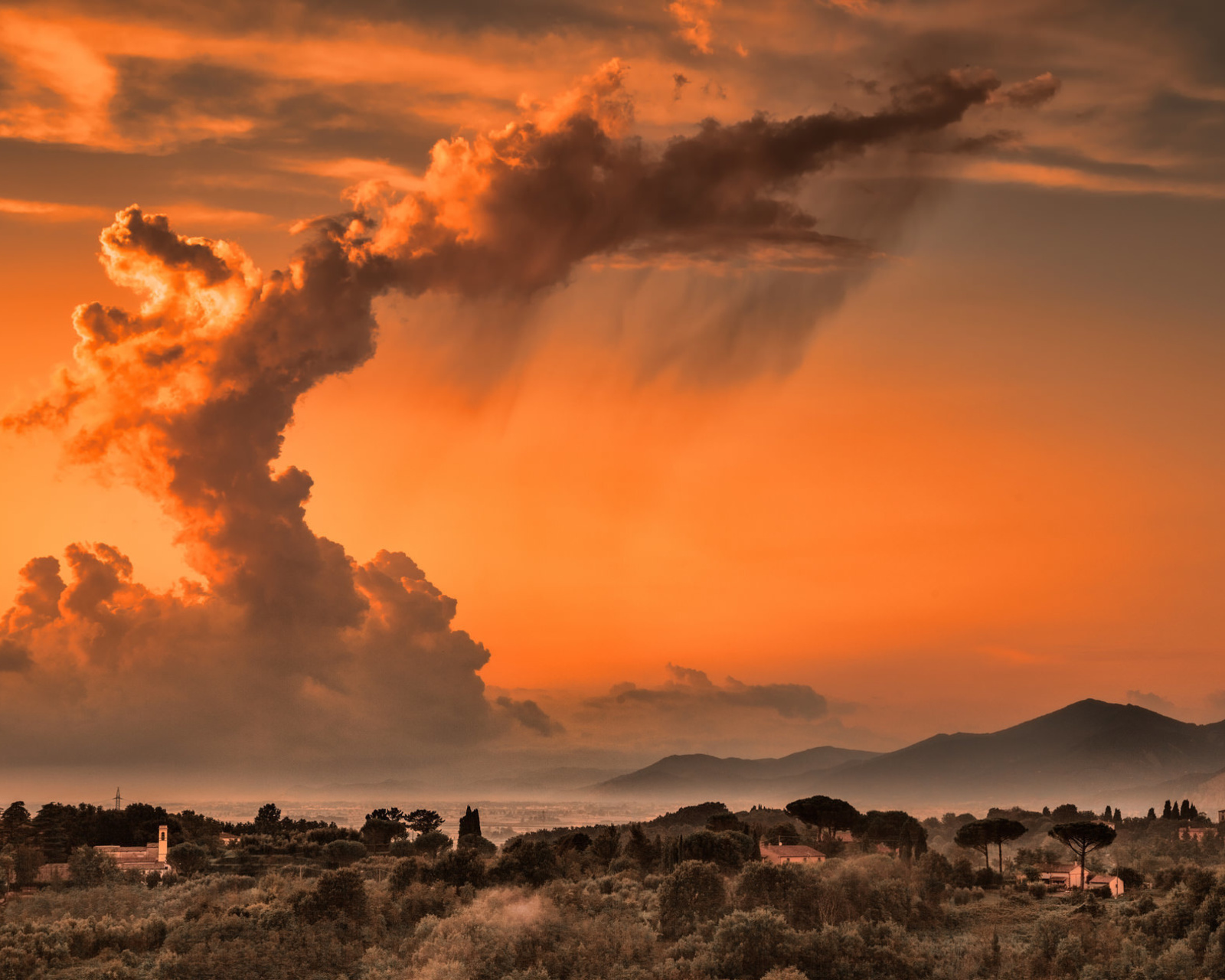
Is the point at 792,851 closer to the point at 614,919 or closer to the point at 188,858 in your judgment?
the point at 614,919

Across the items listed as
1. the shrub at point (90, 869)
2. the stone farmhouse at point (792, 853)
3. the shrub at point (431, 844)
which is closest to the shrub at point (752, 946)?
the stone farmhouse at point (792, 853)

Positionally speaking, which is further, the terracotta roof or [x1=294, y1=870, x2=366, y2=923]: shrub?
the terracotta roof

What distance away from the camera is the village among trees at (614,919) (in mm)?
49969

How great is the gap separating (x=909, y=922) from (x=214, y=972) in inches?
1332

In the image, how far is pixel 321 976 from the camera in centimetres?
5275

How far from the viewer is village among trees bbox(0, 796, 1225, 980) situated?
1967 inches

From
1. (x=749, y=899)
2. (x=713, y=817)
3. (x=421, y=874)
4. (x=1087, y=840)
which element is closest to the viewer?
(x=749, y=899)

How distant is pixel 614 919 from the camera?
200 ft

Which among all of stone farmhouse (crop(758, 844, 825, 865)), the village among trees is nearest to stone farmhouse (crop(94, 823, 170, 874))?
the village among trees

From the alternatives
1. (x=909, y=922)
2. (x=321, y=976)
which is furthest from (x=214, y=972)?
(x=909, y=922)

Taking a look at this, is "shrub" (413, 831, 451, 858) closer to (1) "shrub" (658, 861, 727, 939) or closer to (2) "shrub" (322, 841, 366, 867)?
(2) "shrub" (322, 841, 366, 867)

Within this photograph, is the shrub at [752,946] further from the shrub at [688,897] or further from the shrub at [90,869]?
the shrub at [90,869]

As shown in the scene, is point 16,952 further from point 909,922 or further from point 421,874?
point 909,922

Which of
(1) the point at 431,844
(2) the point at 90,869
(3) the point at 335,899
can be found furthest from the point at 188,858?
(3) the point at 335,899
